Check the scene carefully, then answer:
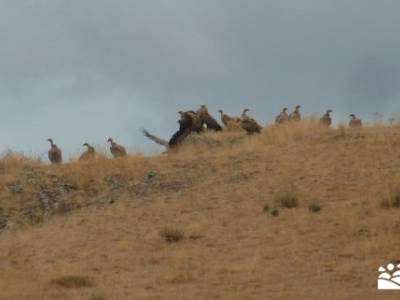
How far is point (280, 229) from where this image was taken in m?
25.3

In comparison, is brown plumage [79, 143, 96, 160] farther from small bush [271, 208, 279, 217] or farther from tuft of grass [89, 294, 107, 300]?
tuft of grass [89, 294, 107, 300]

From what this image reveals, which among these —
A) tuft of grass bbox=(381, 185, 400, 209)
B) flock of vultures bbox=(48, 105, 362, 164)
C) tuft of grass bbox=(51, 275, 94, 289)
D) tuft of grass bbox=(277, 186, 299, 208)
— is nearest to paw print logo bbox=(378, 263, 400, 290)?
tuft of grass bbox=(51, 275, 94, 289)

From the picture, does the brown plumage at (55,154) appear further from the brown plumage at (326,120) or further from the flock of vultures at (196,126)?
the brown plumage at (326,120)

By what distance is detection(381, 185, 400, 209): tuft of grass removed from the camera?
26.5 metres

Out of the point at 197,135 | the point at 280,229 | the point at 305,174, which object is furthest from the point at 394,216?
the point at 197,135

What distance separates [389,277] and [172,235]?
722 cm

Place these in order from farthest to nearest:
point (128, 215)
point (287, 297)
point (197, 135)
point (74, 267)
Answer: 1. point (197, 135)
2. point (128, 215)
3. point (74, 267)
4. point (287, 297)

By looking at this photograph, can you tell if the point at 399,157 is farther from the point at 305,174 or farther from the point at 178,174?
the point at 178,174

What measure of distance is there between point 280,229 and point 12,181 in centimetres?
1100

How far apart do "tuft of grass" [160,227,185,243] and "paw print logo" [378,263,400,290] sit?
6208 mm

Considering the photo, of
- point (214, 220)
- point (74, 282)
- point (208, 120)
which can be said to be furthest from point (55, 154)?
point (74, 282)

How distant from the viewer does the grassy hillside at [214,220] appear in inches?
813

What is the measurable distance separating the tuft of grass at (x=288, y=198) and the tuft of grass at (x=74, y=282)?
25.5 ft

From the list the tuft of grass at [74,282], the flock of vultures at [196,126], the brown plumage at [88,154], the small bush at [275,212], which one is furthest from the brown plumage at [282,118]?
the tuft of grass at [74,282]
